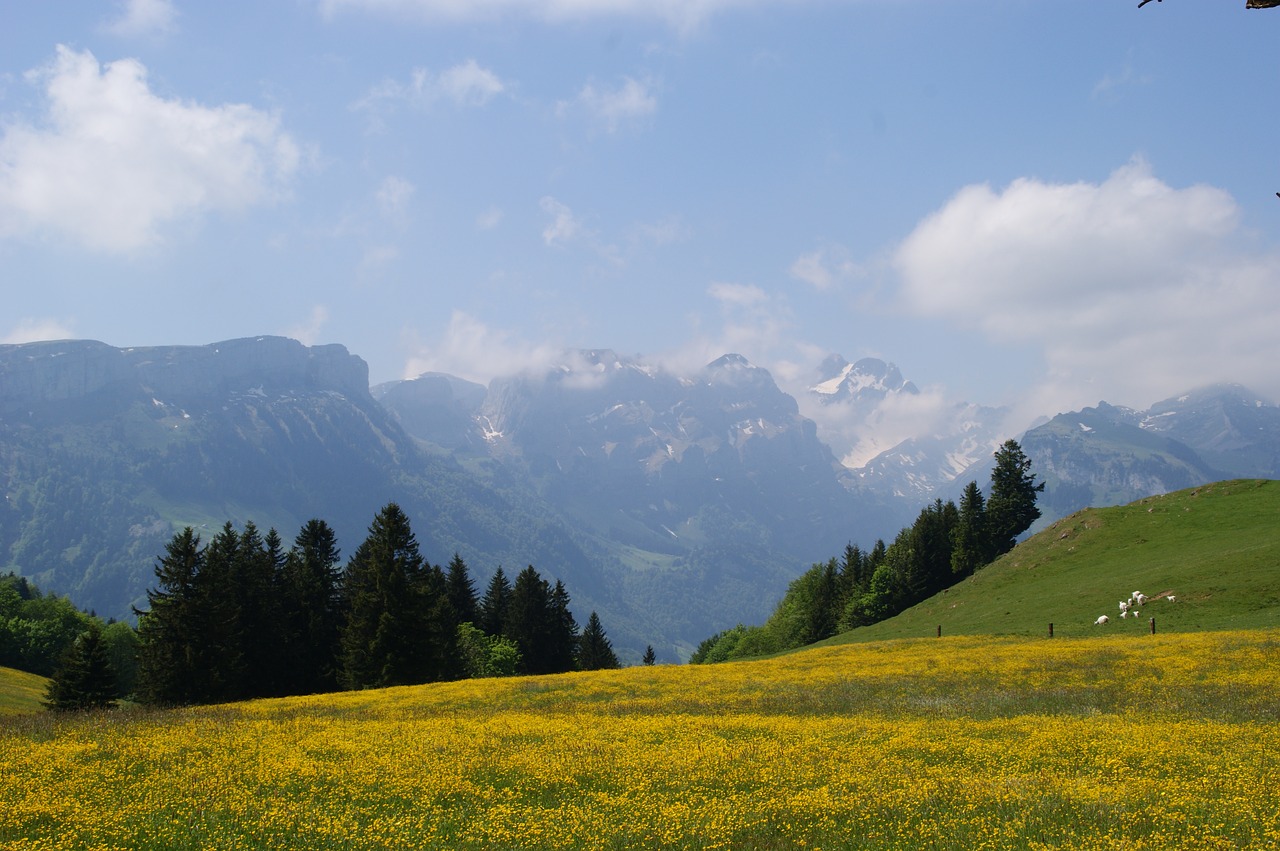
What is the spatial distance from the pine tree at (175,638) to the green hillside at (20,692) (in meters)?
21.5

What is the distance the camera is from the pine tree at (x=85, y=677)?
4791 cm

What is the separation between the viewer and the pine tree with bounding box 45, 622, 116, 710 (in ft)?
157

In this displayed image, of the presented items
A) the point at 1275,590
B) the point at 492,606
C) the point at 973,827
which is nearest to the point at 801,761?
the point at 973,827

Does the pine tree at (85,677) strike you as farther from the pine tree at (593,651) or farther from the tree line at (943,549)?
the tree line at (943,549)

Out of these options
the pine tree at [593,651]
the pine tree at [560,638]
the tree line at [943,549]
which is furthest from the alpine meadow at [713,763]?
the pine tree at [593,651]

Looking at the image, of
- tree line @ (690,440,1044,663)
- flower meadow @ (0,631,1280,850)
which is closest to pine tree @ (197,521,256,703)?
flower meadow @ (0,631,1280,850)

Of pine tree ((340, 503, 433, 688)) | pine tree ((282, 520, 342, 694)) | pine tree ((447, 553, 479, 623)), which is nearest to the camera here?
pine tree ((340, 503, 433, 688))

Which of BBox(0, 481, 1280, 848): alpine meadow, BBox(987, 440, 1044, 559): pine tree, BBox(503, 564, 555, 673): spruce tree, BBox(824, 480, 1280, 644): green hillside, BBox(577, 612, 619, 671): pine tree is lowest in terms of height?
BBox(577, 612, 619, 671): pine tree

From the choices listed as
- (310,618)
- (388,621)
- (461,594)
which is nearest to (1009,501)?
(461,594)

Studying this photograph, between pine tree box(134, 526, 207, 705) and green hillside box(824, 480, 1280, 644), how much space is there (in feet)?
178

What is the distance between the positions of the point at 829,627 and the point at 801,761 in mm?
111522

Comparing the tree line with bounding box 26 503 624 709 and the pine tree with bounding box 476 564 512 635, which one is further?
the pine tree with bounding box 476 564 512 635

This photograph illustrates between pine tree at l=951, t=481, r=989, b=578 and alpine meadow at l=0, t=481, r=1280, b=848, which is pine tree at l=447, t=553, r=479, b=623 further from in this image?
pine tree at l=951, t=481, r=989, b=578

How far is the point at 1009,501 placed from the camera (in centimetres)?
11162
